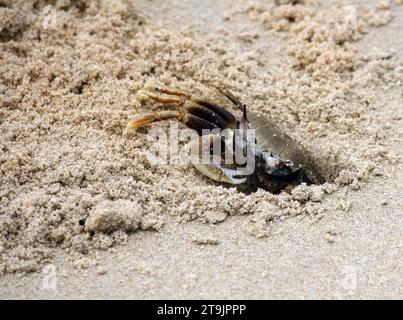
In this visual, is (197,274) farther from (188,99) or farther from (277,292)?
(188,99)

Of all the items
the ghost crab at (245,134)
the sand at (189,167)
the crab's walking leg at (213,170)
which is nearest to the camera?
the sand at (189,167)

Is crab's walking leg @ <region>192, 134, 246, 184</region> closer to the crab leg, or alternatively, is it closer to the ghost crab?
the ghost crab

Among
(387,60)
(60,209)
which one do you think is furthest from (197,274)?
(387,60)

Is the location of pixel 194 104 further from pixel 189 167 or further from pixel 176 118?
pixel 189 167

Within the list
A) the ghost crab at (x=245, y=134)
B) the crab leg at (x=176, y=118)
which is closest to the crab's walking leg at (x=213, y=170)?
the ghost crab at (x=245, y=134)

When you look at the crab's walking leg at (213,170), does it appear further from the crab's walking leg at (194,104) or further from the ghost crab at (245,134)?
the crab's walking leg at (194,104)

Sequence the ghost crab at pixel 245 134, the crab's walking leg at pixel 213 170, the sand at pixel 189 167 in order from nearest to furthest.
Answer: the sand at pixel 189 167 → the crab's walking leg at pixel 213 170 → the ghost crab at pixel 245 134
